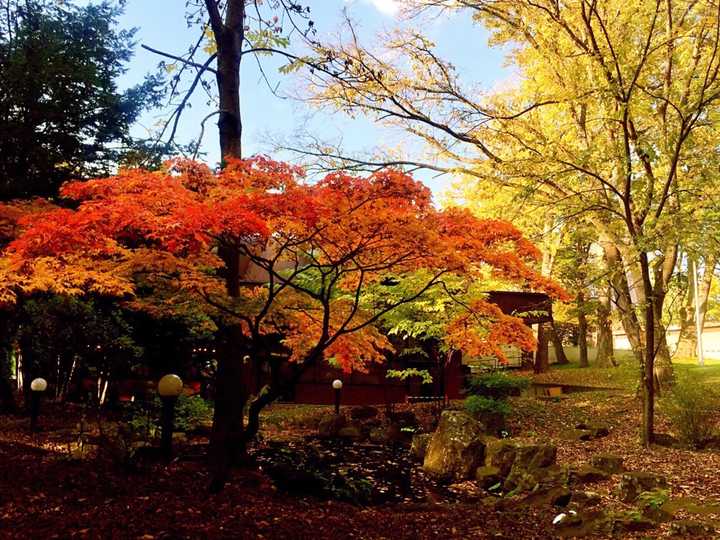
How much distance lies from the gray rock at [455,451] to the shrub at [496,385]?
353 centimetres

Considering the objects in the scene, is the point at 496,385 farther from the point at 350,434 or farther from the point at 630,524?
the point at 630,524

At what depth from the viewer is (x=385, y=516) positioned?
554cm

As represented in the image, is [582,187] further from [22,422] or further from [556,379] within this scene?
[22,422]

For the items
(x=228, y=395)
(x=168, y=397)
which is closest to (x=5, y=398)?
(x=168, y=397)

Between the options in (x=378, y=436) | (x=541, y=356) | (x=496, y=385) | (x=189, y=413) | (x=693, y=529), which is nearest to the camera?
(x=693, y=529)

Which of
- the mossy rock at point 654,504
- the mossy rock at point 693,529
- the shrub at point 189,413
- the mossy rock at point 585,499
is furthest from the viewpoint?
the shrub at point 189,413

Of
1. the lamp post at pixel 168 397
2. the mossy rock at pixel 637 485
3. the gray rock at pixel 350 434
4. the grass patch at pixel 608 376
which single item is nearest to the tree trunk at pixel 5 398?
the lamp post at pixel 168 397

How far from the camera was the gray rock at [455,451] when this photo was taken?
27.6 ft

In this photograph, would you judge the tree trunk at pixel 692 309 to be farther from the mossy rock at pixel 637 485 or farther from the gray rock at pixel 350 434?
the gray rock at pixel 350 434

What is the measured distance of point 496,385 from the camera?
41.7ft

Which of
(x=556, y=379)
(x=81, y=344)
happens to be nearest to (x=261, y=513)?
(x=81, y=344)

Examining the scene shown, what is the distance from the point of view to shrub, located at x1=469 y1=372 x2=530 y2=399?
12.8 metres

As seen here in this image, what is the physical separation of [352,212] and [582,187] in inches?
348

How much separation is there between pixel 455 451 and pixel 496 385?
4436mm
